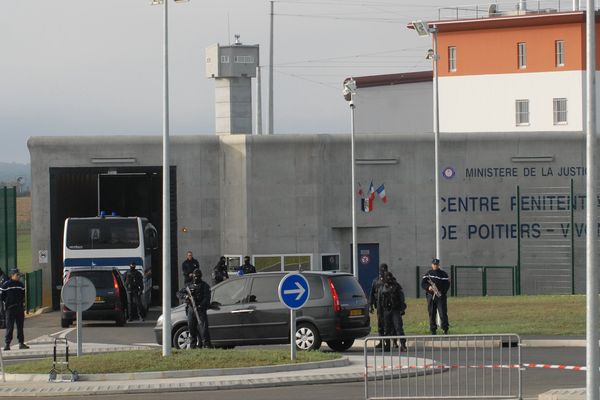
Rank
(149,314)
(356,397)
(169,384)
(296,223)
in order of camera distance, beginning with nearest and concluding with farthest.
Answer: (356,397), (169,384), (149,314), (296,223)

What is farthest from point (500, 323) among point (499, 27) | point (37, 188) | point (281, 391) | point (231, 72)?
point (499, 27)

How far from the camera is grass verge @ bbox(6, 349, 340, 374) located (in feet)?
74.5

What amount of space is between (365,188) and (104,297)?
13.9 meters

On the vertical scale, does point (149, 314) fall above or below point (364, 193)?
below

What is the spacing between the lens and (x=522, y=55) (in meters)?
67.9

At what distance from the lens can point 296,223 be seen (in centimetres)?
4856

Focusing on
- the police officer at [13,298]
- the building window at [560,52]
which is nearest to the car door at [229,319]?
the police officer at [13,298]

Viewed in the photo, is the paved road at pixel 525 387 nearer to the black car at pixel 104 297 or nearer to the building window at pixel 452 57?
the black car at pixel 104 297

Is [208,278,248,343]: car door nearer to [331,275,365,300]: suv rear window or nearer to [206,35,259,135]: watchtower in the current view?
[331,275,365,300]: suv rear window

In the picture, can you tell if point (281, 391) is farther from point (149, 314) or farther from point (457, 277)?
point (457, 277)

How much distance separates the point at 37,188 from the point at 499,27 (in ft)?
96.8

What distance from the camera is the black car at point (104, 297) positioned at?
37.8 metres

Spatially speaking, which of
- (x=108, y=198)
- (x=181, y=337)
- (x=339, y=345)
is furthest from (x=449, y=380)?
(x=108, y=198)

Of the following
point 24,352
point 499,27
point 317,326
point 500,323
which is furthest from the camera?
point 499,27
